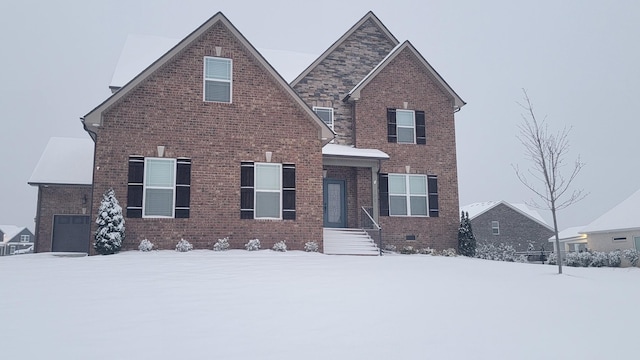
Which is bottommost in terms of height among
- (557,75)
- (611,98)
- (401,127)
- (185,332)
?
(185,332)

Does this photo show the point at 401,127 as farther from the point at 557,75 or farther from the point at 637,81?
the point at 557,75

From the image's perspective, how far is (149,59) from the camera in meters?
23.0

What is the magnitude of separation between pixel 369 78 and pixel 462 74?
157 meters

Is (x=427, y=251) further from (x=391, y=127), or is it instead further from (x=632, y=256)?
(x=632, y=256)

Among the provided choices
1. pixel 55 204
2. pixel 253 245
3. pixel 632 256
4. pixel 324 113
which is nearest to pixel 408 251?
pixel 324 113

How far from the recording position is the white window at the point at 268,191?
53.6 feet

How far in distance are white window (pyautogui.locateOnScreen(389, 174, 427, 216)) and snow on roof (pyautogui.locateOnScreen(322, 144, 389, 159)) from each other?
4.32ft

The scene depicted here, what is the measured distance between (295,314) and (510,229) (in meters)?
36.0

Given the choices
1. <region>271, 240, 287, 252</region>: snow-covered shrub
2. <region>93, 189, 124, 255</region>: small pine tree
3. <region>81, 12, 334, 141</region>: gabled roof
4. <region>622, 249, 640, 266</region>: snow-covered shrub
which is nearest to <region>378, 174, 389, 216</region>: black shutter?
<region>81, 12, 334, 141</region>: gabled roof

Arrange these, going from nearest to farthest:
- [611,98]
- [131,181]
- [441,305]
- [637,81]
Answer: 1. [441,305]
2. [131,181]
3. [611,98]
4. [637,81]

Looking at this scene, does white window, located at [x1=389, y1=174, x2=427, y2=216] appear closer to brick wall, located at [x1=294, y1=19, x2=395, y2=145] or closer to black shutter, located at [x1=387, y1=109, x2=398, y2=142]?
black shutter, located at [x1=387, y1=109, x2=398, y2=142]

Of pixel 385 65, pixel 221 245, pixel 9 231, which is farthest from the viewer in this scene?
pixel 9 231

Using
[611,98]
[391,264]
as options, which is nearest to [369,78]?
[391,264]

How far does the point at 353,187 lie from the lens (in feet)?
68.5
